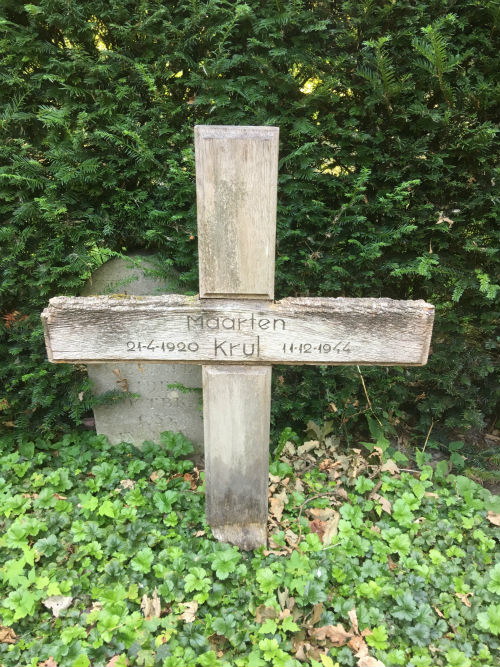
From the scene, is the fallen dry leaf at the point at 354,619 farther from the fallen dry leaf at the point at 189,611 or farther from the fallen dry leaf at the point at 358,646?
the fallen dry leaf at the point at 189,611

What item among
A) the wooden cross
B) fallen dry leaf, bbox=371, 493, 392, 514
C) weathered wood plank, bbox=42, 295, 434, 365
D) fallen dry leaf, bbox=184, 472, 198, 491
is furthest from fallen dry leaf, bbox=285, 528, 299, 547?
weathered wood plank, bbox=42, 295, 434, 365

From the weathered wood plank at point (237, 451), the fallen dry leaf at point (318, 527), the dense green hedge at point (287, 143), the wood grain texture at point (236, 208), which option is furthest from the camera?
the fallen dry leaf at point (318, 527)

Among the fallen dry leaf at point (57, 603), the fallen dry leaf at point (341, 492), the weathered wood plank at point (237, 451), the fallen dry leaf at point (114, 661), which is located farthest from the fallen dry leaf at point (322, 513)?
the fallen dry leaf at point (57, 603)

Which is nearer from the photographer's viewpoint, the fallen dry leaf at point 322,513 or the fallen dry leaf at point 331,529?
the fallen dry leaf at point 331,529

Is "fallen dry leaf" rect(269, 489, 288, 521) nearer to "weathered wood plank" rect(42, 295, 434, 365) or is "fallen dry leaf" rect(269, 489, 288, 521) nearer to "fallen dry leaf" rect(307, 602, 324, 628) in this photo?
"fallen dry leaf" rect(307, 602, 324, 628)

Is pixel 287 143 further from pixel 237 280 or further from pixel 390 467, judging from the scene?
pixel 390 467

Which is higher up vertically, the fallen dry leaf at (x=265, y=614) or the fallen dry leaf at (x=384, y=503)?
the fallen dry leaf at (x=384, y=503)

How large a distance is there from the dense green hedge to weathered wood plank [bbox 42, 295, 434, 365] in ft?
2.74

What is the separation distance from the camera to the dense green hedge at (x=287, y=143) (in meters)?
2.50

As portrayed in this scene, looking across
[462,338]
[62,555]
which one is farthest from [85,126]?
[462,338]

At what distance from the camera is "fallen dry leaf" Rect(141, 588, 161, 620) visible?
213cm

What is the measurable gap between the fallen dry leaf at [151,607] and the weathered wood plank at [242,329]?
1252 millimetres

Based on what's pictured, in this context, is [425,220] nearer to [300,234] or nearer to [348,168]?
[348,168]

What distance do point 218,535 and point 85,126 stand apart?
2634mm
